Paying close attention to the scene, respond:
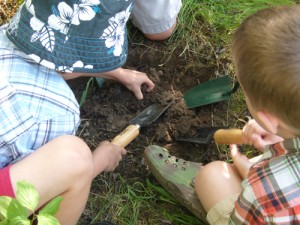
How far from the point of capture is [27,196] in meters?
1.04

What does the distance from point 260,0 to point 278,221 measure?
135 centimetres

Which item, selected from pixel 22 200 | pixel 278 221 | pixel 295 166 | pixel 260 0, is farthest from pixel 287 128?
pixel 260 0

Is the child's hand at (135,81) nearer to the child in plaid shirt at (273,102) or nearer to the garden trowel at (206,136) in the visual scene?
the garden trowel at (206,136)

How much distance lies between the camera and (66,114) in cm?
157

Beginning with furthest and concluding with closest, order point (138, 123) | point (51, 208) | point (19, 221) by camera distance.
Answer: point (138, 123) → point (51, 208) → point (19, 221)

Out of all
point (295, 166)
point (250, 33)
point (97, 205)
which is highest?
point (250, 33)

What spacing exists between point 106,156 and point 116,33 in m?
0.45


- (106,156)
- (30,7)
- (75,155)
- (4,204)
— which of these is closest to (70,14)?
(30,7)

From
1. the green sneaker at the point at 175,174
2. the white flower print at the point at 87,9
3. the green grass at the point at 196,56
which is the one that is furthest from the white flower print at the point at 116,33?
the green grass at the point at 196,56

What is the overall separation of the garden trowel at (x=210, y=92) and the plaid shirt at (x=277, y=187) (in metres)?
0.75

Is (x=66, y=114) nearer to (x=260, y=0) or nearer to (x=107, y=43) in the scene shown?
(x=107, y=43)

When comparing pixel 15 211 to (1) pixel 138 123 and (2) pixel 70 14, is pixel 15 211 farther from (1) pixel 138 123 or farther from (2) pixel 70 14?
(1) pixel 138 123

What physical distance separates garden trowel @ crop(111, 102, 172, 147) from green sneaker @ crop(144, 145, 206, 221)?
3.3 inches

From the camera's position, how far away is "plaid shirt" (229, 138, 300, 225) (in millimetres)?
1182
